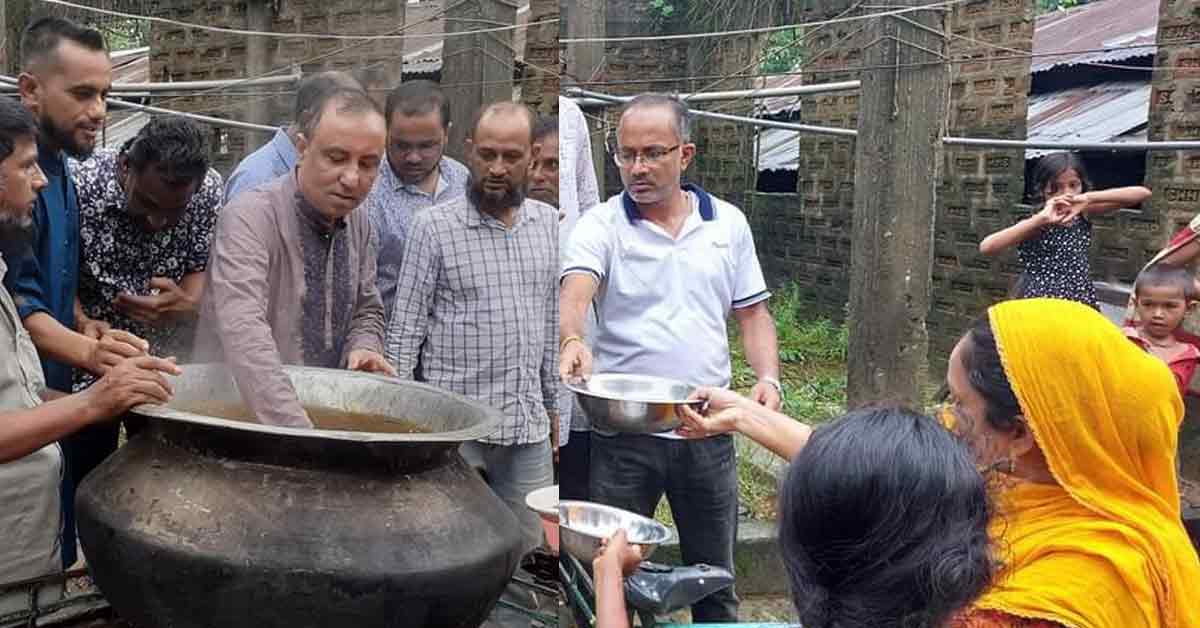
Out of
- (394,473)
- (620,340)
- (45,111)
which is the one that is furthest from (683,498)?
(45,111)

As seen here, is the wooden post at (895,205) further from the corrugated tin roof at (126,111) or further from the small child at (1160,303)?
the corrugated tin roof at (126,111)

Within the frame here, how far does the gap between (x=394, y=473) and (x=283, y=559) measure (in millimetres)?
214

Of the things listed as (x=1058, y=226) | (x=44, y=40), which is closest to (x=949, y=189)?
(x=1058, y=226)

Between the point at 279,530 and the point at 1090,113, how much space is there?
1.60 metres

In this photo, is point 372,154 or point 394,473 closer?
point 394,473

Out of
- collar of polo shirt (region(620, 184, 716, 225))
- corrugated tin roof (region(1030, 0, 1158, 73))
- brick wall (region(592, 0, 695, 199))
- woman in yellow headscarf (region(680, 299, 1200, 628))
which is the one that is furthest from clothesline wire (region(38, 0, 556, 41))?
woman in yellow headscarf (region(680, 299, 1200, 628))

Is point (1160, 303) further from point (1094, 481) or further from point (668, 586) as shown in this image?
point (668, 586)

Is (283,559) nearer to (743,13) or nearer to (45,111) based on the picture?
(45,111)

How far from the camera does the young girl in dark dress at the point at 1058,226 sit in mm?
2010

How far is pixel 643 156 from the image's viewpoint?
192 centimetres

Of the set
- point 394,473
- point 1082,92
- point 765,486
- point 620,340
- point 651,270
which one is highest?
point 1082,92

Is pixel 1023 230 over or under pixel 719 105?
under

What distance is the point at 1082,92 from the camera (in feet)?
6.61

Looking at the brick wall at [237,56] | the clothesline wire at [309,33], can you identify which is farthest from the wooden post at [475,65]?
the brick wall at [237,56]
